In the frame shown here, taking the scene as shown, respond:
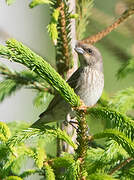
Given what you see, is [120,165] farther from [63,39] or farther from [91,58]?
[91,58]

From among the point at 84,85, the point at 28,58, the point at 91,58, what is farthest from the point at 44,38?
the point at 28,58

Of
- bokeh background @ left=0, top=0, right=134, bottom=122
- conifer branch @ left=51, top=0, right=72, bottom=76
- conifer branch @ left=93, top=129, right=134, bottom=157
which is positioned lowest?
conifer branch @ left=93, top=129, right=134, bottom=157

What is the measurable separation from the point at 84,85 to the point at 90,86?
46 mm

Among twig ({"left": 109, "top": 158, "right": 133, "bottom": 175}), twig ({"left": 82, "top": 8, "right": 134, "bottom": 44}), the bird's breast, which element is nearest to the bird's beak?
twig ({"left": 82, "top": 8, "right": 134, "bottom": 44})

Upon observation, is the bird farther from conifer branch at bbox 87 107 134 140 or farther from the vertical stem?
conifer branch at bbox 87 107 134 140

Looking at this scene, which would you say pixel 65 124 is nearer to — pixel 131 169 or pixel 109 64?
pixel 131 169

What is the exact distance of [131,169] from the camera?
7.02 ft

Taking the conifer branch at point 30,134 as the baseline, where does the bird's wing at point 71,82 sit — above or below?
above

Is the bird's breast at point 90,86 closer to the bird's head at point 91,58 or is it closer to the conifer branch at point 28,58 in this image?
the bird's head at point 91,58

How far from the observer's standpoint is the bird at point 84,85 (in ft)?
9.95

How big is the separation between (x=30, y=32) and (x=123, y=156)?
10816 mm

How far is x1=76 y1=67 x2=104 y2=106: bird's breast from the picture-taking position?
3.01 metres

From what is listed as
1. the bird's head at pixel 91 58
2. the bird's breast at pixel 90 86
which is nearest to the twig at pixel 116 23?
the bird's breast at pixel 90 86

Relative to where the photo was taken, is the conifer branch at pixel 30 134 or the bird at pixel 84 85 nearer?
the conifer branch at pixel 30 134
